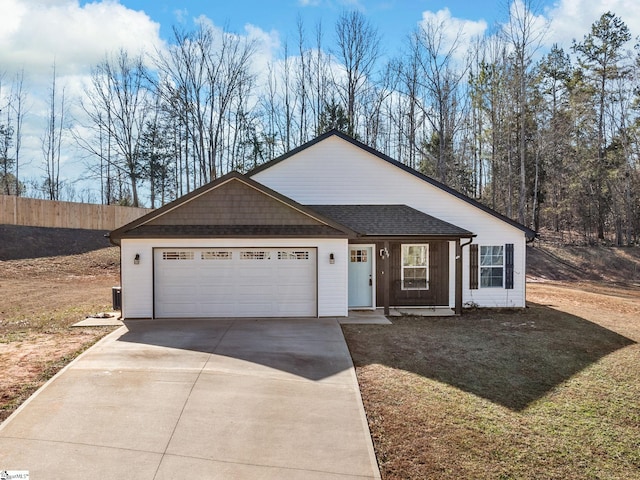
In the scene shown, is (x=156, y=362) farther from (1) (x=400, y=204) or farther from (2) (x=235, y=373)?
(1) (x=400, y=204)

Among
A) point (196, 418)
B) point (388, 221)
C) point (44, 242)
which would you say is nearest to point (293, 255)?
point (388, 221)

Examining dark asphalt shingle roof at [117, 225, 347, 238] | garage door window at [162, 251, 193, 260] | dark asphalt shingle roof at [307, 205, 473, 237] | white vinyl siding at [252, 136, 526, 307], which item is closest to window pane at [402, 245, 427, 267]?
dark asphalt shingle roof at [307, 205, 473, 237]

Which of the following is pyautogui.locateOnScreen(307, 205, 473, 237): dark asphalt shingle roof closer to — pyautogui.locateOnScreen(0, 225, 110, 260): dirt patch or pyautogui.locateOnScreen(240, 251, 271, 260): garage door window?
pyautogui.locateOnScreen(240, 251, 271, 260): garage door window

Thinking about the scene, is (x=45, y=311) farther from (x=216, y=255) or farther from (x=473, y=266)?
(x=473, y=266)

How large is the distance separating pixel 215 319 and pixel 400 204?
24.1 feet

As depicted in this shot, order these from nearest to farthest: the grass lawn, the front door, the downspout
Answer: the grass lawn → the downspout → the front door

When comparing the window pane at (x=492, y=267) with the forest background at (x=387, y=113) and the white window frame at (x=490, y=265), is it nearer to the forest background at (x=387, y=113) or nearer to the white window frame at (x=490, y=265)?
the white window frame at (x=490, y=265)

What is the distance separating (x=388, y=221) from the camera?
505 inches

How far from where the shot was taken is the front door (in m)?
13.0

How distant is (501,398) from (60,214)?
99.4 ft

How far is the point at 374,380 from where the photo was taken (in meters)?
6.53

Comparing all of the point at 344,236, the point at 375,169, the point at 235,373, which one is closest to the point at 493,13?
the point at 375,169

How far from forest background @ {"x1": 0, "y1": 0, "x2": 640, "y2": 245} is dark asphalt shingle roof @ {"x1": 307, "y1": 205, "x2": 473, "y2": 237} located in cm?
1466

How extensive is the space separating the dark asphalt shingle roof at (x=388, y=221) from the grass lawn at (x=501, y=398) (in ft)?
9.45
